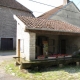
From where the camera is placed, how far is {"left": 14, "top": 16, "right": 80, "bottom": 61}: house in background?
9.12 m

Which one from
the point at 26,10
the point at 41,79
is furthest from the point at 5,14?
the point at 41,79

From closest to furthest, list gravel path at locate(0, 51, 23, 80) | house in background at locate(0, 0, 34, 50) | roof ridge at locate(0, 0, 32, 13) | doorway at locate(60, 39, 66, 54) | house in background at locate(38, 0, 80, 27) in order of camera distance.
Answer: gravel path at locate(0, 51, 23, 80), doorway at locate(60, 39, 66, 54), house in background at locate(38, 0, 80, 27), house in background at locate(0, 0, 34, 50), roof ridge at locate(0, 0, 32, 13)

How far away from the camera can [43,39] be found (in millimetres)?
12414

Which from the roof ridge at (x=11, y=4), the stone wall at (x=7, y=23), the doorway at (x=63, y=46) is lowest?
the doorway at (x=63, y=46)

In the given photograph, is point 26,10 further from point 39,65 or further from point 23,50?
point 39,65

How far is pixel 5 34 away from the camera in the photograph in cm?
2328

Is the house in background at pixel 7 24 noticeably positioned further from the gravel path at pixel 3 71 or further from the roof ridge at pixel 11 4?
the gravel path at pixel 3 71

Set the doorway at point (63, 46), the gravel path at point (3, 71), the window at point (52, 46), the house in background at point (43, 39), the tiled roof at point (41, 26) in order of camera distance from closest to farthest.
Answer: the gravel path at point (3, 71)
the house in background at point (43, 39)
the tiled roof at point (41, 26)
the window at point (52, 46)
the doorway at point (63, 46)

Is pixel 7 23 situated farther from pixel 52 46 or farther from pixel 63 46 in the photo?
pixel 63 46

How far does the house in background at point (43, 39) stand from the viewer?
29.9ft

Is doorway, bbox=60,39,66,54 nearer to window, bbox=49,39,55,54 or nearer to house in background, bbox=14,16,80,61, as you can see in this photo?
house in background, bbox=14,16,80,61

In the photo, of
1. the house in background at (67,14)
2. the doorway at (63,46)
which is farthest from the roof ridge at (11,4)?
the doorway at (63,46)

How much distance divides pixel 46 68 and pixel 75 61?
262cm

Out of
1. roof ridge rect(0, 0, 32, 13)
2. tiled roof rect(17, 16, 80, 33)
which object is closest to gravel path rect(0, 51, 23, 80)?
tiled roof rect(17, 16, 80, 33)
